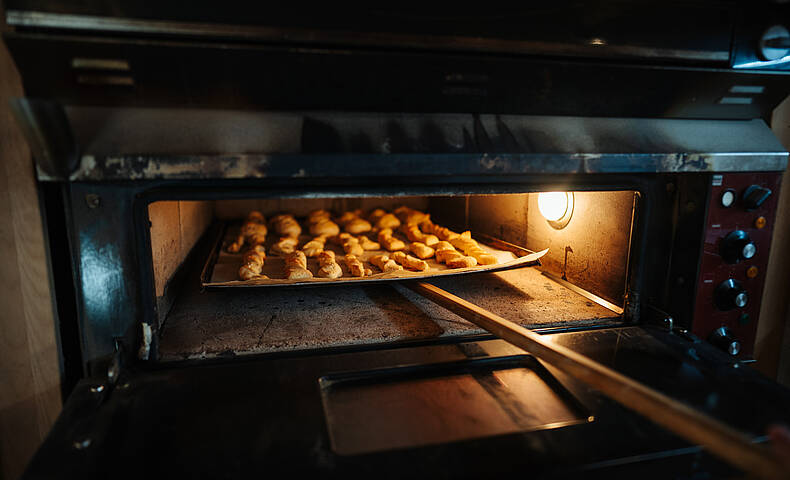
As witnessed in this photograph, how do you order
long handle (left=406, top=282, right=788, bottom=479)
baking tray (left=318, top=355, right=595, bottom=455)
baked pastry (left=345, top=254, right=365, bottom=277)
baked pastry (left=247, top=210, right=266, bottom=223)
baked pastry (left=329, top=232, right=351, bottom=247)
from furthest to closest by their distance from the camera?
baked pastry (left=247, top=210, right=266, bottom=223), baked pastry (left=329, top=232, right=351, bottom=247), baked pastry (left=345, top=254, right=365, bottom=277), baking tray (left=318, top=355, right=595, bottom=455), long handle (left=406, top=282, right=788, bottom=479)

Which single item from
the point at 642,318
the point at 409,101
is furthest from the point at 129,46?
the point at 642,318

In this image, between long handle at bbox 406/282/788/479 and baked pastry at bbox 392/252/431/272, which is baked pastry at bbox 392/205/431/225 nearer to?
baked pastry at bbox 392/252/431/272

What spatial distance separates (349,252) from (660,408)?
1453mm

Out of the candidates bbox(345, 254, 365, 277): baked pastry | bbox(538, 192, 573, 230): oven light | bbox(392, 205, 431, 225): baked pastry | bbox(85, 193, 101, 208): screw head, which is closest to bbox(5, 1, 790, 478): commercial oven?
bbox(85, 193, 101, 208): screw head

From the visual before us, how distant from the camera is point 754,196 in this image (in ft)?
3.51

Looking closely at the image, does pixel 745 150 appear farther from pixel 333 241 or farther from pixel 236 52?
pixel 333 241

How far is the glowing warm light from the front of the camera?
1510 mm

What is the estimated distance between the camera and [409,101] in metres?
0.91

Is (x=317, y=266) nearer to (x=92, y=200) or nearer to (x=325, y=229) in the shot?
(x=325, y=229)

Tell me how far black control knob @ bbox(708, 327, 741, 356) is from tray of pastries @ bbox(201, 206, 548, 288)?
0.54 meters

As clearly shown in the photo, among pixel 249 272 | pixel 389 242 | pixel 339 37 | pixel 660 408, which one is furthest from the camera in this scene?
pixel 389 242

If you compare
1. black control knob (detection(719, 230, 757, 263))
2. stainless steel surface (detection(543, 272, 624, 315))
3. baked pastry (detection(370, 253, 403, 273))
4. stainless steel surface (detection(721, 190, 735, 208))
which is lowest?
stainless steel surface (detection(543, 272, 624, 315))

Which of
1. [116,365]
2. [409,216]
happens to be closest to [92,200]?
[116,365]

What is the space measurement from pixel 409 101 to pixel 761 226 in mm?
967
